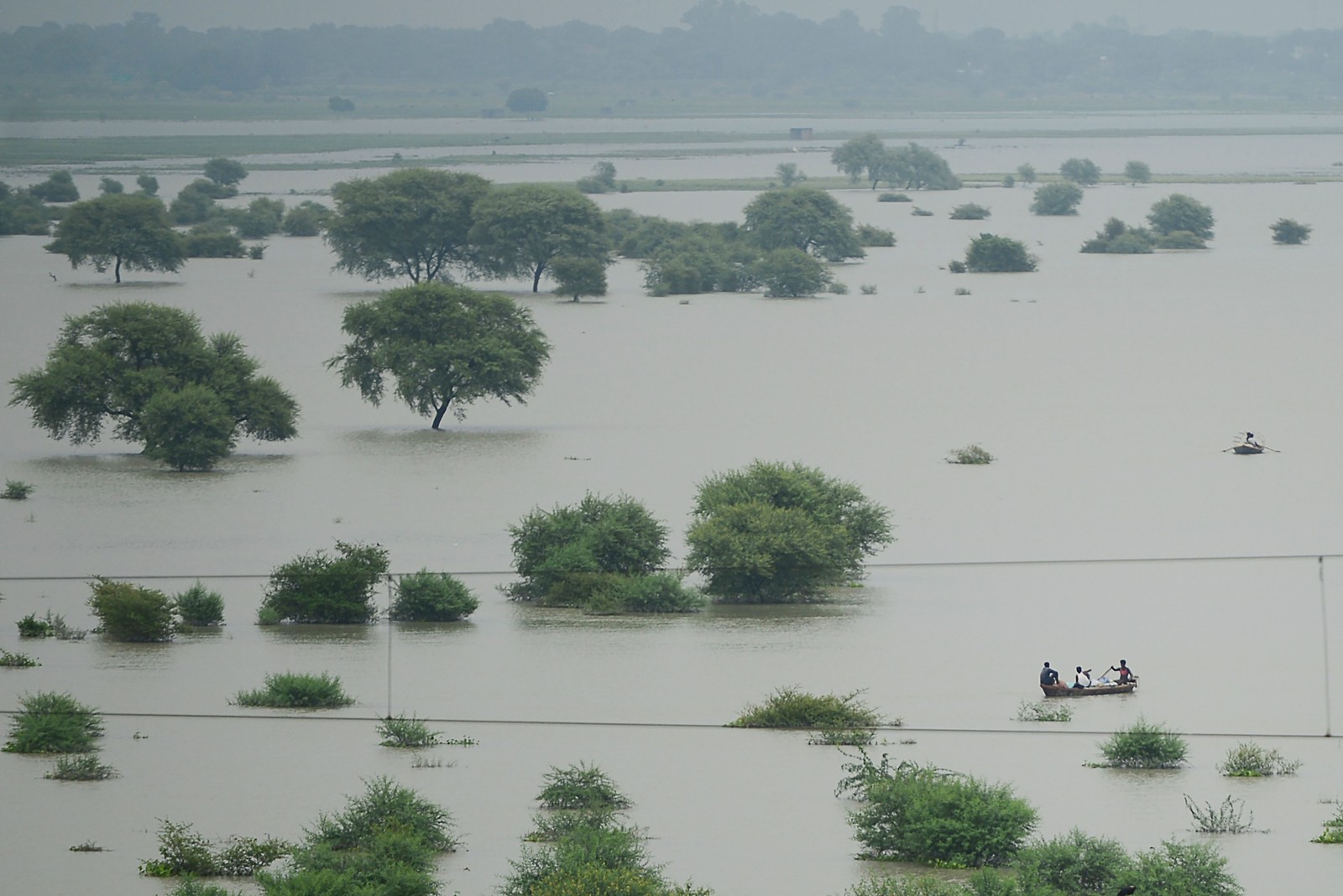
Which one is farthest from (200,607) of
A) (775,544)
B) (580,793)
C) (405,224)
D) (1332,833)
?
(405,224)

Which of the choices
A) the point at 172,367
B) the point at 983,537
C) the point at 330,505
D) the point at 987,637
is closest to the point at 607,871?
the point at 987,637

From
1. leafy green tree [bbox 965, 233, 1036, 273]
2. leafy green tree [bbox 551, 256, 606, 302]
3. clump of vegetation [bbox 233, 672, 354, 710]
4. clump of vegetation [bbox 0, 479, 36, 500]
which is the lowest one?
clump of vegetation [bbox 0, 479, 36, 500]

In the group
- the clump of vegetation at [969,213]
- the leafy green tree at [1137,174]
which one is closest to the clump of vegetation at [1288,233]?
the clump of vegetation at [969,213]

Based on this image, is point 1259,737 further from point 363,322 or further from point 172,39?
point 172,39

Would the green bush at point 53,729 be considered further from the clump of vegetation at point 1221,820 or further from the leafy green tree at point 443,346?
the leafy green tree at point 443,346

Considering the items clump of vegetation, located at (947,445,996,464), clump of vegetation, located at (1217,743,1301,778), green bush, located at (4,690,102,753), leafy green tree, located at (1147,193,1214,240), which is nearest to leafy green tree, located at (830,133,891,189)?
leafy green tree, located at (1147,193,1214,240)

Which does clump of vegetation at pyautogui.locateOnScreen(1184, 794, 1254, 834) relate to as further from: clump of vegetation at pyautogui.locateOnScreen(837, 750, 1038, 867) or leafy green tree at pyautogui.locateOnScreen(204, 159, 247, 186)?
leafy green tree at pyautogui.locateOnScreen(204, 159, 247, 186)
